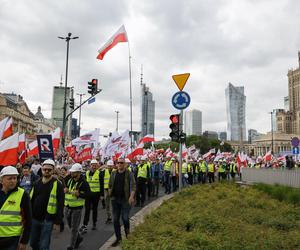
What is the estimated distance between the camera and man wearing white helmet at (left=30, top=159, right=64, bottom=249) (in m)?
6.20

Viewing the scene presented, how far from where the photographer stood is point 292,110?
15062 centimetres

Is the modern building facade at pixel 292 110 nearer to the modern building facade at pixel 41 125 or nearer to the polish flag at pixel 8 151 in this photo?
the modern building facade at pixel 41 125

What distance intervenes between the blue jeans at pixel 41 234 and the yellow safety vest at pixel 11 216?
1.55 m

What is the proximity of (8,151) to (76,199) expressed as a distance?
2362 millimetres

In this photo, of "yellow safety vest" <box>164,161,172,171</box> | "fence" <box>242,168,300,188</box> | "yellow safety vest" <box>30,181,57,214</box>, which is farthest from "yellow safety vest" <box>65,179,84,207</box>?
"fence" <box>242,168,300,188</box>

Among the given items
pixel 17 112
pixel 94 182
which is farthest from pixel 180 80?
pixel 17 112

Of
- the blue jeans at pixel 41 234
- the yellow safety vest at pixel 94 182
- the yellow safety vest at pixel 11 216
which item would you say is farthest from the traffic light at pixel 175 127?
the yellow safety vest at pixel 11 216

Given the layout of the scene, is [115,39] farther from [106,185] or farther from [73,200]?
[73,200]

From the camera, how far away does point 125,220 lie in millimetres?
8242

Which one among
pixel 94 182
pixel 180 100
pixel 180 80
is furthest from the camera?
pixel 180 100

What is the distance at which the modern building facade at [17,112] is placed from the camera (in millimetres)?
94688

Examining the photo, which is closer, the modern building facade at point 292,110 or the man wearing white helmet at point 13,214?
the man wearing white helmet at point 13,214

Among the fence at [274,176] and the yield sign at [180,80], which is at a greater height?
the yield sign at [180,80]

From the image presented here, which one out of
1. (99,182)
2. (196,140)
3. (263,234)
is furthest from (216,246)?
(196,140)
